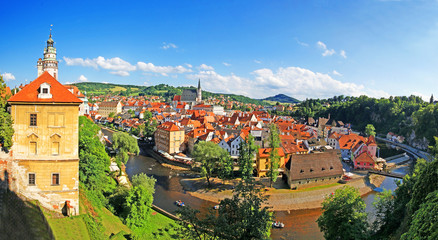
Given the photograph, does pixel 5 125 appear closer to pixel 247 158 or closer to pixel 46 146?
pixel 46 146

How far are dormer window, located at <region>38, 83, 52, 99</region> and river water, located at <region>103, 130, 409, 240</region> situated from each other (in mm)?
11712

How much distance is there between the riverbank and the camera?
29297 mm

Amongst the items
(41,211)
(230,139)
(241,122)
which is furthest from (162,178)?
(241,122)

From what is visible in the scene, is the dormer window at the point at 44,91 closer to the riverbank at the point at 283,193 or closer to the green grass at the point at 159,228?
the green grass at the point at 159,228

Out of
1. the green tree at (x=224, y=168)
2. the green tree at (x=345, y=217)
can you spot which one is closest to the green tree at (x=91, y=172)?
the green tree at (x=224, y=168)

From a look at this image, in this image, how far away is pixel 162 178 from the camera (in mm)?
37062

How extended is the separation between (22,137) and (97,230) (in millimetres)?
6365

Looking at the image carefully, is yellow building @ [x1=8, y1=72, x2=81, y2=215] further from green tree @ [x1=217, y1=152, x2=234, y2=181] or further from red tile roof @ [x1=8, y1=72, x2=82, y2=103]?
green tree @ [x1=217, y1=152, x2=234, y2=181]

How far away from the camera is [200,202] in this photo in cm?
2941

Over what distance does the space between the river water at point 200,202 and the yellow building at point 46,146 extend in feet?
29.0

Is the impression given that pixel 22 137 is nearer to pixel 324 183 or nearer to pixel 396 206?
pixel 396 206

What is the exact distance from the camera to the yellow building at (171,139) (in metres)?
50.3

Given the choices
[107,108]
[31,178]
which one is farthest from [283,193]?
[107,108]

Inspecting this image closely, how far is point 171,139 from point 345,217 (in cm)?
3823
